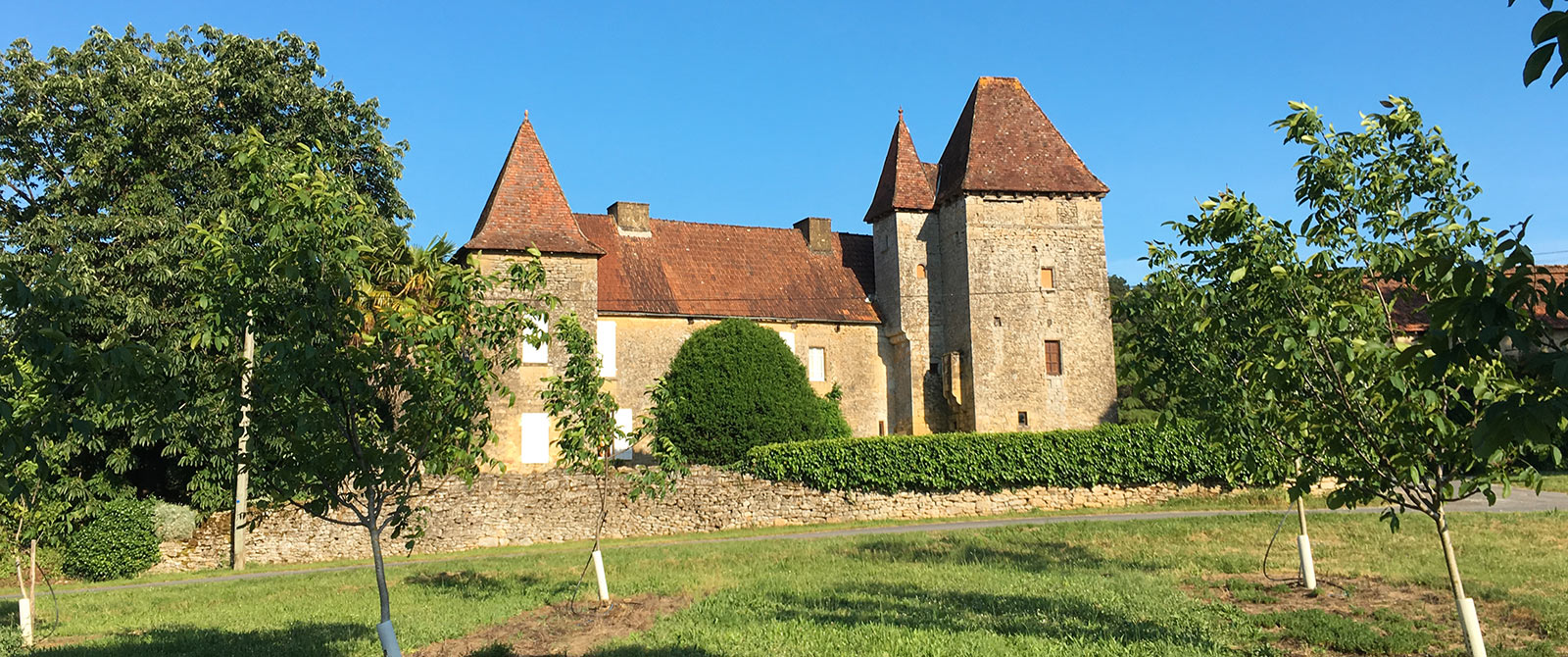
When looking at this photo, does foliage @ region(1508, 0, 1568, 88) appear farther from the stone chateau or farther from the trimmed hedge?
the stone chateau

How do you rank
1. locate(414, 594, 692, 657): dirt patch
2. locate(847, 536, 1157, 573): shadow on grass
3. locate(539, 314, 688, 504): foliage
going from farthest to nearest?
locate(847, 536, 1157, 573): shadow on grass → locate(539, 314, 688, 504): foliage → locate(414, 594, 692, 657): dirt patch

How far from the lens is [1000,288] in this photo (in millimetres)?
30266

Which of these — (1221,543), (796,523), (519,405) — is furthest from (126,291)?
(1221,543)

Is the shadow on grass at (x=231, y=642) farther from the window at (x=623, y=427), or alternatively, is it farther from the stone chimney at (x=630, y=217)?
the stone chimney at (x=630, y=217)

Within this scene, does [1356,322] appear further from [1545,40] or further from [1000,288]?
[1000,288]

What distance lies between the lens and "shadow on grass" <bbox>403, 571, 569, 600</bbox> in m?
13.5

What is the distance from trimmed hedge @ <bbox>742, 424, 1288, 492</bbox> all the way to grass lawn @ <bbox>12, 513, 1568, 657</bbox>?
598 cm

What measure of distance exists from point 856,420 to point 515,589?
62.7ft

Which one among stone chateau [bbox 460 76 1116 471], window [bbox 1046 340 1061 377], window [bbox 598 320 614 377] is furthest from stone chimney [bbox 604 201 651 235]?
window [bbox 1046 340 1061 377]

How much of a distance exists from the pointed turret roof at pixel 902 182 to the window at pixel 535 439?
13.0m

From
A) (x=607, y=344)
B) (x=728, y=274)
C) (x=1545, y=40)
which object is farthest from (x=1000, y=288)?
(x=1545, y=40)

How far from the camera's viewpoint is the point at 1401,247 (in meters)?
7.44

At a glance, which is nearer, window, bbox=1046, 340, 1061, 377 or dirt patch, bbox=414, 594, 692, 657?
dirt patch, bbox=414, 594, 692, 657

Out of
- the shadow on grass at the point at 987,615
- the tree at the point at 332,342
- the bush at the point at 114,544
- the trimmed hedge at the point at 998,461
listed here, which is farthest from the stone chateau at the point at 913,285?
the tree at the point at 332,342
